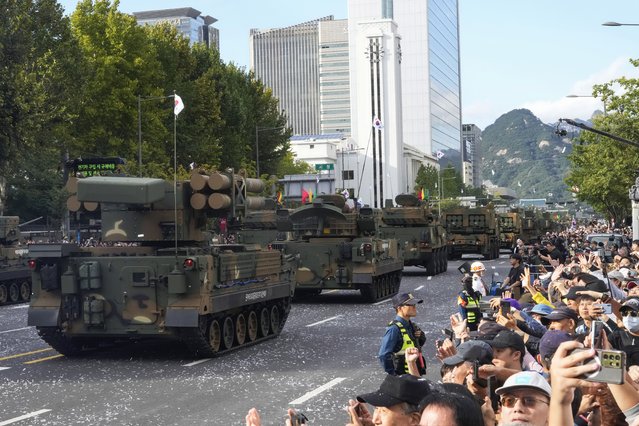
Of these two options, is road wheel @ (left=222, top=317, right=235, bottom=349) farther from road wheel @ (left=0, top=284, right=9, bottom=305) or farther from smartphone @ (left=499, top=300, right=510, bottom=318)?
road wheel @ (left=0, top=284, right=9, bottom=305)

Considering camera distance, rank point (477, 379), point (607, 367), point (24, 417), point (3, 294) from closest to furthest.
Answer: point (607, 367) < point (477, 379) < point (24, 417) < point (3, 294)

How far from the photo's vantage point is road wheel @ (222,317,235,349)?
17.7 metres

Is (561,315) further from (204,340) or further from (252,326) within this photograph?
(252,326)

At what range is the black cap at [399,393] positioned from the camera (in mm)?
5219

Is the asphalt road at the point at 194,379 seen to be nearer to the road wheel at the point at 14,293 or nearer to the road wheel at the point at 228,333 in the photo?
the road wheel at the point at 228,333

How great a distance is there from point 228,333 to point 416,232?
21383 millimetres

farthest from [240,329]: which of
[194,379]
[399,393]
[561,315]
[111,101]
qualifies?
[111,101]

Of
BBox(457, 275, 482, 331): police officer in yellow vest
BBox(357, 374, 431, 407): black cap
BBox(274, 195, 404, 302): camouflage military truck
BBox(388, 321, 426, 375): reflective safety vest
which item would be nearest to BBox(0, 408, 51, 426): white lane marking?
BBox(388, 321, 426, 375): reflective safety vest

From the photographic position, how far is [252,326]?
19.2m

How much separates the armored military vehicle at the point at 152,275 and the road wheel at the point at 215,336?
2cm

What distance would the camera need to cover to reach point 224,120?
186 feet

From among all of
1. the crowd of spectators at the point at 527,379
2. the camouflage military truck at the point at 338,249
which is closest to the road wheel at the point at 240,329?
the camouflage military truck at the point at 338,249

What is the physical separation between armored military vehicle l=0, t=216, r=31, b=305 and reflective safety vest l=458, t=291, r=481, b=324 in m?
18.7

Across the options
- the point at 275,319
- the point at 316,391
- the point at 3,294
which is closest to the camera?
the point at 316,391
